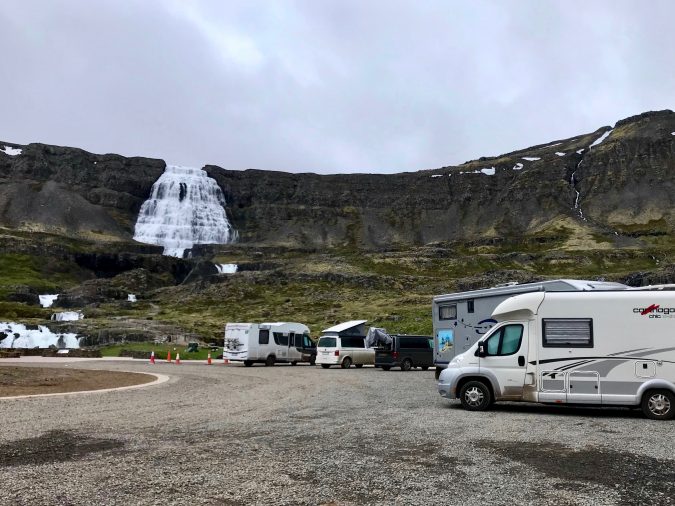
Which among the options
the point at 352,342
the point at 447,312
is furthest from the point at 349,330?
the point at 447,312

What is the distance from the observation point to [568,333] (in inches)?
556

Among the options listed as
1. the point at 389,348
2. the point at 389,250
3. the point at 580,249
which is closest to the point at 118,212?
the point at 389,250

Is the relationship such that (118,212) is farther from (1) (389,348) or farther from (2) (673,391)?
(2) (673,391)

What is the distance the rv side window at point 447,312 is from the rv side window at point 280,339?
51.7 feet

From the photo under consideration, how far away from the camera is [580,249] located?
122750mm

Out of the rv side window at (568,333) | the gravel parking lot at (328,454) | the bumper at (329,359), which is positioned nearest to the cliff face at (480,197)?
the bumper at (329,359)

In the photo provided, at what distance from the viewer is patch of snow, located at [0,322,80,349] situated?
5772 centimetres

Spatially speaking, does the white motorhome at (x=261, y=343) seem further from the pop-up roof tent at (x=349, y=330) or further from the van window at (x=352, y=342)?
the van window at (x=352, y=342)

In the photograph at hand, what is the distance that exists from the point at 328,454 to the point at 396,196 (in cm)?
17337

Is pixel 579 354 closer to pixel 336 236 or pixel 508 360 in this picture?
pixel 508 360

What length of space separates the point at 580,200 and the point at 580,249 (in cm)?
3871

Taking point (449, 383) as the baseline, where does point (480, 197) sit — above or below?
above

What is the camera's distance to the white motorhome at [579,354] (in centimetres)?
1352

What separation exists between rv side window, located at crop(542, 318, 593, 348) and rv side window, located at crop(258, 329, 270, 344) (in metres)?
26.5
